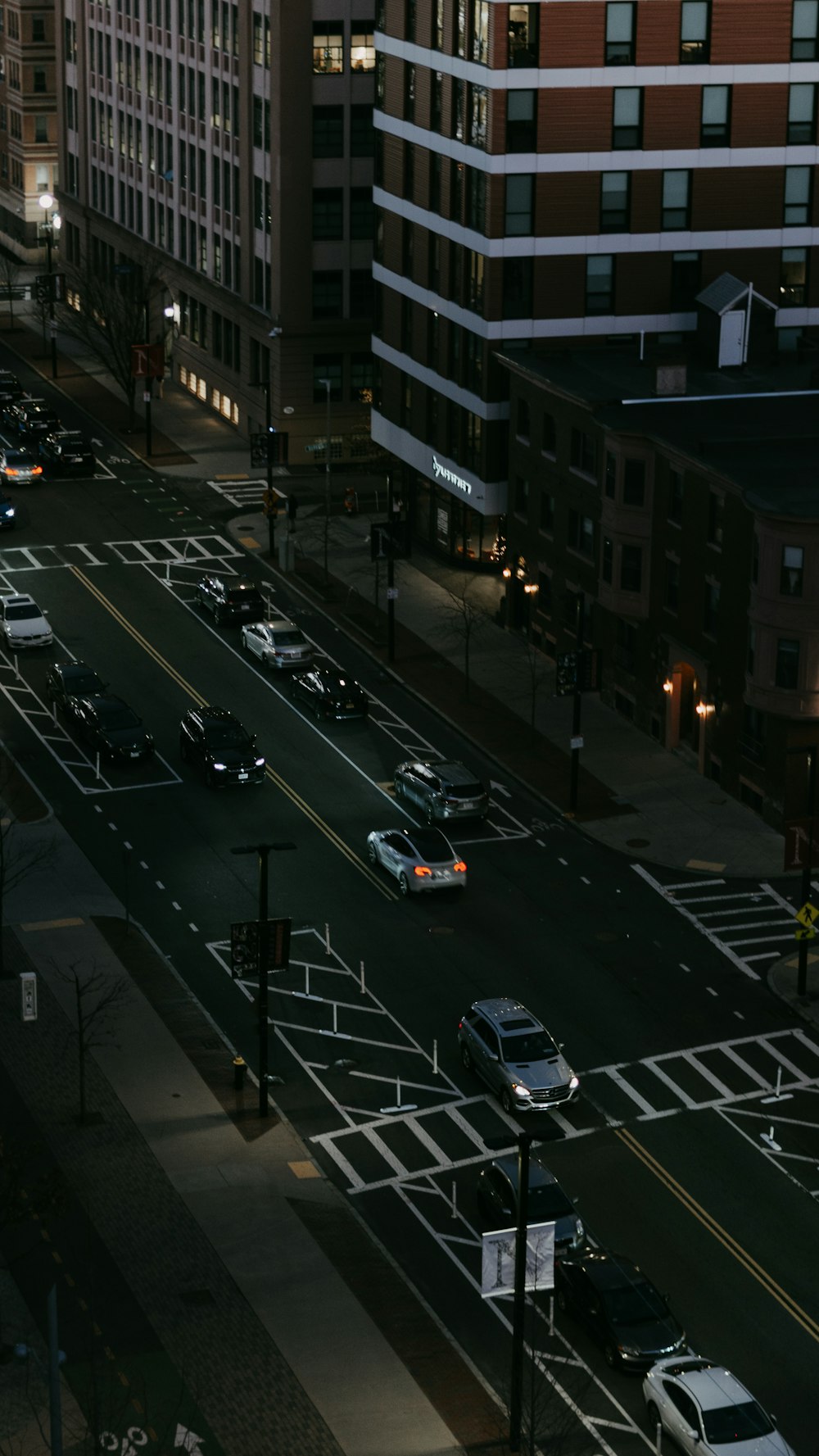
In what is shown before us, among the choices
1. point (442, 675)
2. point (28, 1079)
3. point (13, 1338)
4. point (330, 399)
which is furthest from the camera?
point (330, 399)

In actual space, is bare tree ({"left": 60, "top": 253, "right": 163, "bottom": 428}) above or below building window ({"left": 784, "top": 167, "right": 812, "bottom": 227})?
below

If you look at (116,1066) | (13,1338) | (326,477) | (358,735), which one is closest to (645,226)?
(326,477)

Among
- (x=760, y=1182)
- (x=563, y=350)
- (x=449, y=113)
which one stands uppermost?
(x=449, y=113)

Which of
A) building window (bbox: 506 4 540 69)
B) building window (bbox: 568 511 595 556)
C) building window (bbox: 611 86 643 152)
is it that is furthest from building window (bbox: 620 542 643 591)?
building window (bbox: 506 4 540 69)

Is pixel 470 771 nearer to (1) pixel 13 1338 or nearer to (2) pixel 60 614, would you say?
(2) pixel 60 614

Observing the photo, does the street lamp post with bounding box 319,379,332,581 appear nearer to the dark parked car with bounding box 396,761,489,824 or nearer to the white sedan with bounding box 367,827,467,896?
the dark parked car with bounding box 396,761,489,824

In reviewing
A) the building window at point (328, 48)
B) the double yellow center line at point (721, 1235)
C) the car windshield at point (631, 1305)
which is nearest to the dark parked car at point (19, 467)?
the building window at point (328, 48)

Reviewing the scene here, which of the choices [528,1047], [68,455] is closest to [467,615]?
[68,455]
